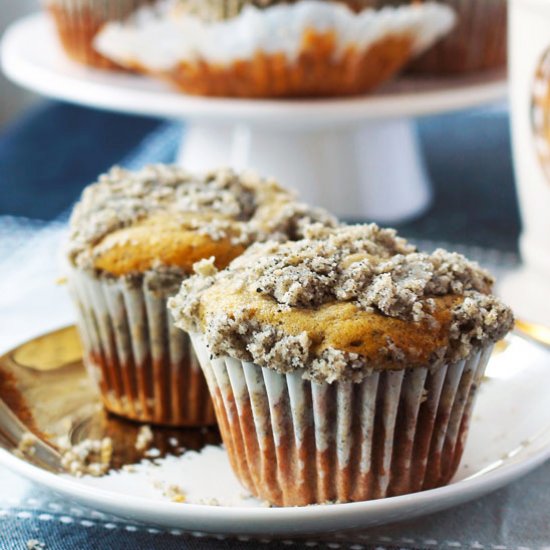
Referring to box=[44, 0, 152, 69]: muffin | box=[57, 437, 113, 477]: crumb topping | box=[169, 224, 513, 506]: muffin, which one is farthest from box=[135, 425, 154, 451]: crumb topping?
box=[44, 0, 152, 69]: muffin

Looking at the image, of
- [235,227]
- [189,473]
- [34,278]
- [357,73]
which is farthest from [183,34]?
[189,473]

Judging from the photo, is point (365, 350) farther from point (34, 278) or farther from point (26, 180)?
point (26, 180)

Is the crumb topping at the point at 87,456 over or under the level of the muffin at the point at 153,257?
under

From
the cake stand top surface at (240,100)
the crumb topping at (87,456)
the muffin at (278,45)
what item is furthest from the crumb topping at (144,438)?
the muffin at (278,45)

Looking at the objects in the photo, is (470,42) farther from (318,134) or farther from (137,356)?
(137,356)

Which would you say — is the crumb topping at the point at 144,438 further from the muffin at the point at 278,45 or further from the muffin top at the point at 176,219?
the muffin at the point at 278,45

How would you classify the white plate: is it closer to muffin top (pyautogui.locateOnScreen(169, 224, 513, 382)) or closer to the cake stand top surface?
muffin top (pyautogui.locateOnScreen(169, 224, 513, 382))

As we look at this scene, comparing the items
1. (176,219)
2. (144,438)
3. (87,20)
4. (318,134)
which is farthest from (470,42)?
(144,438)
